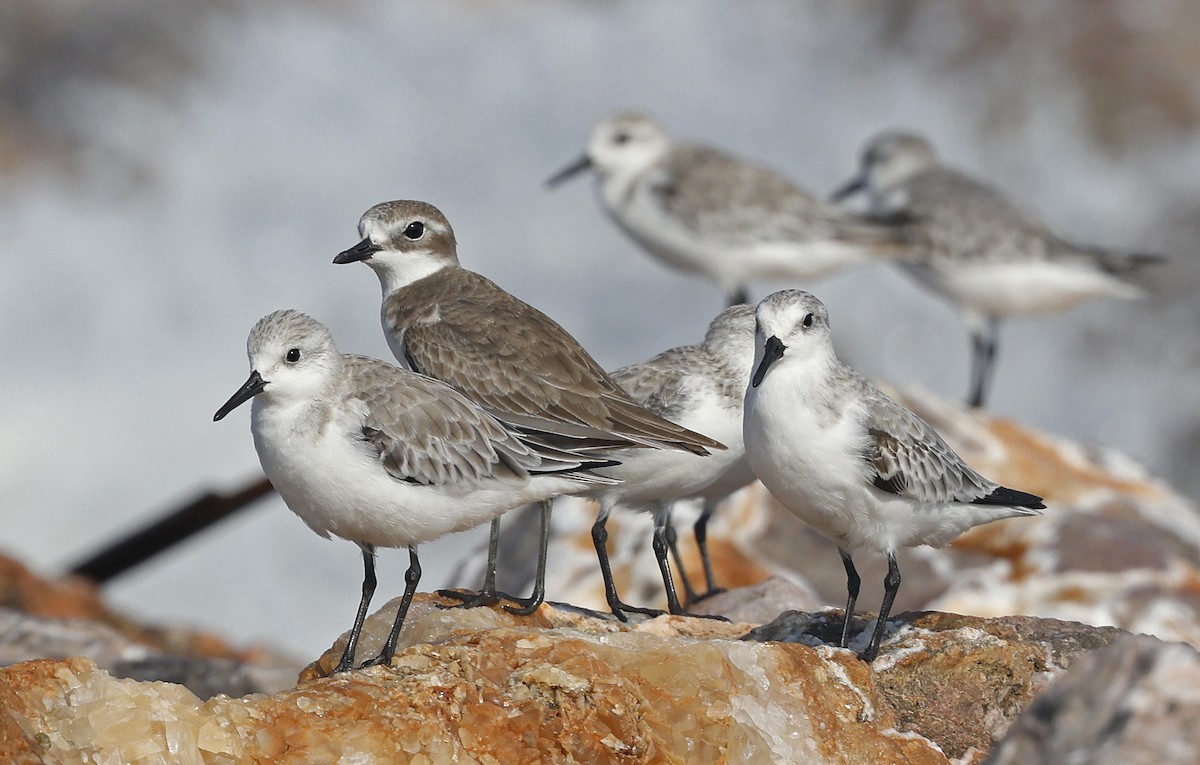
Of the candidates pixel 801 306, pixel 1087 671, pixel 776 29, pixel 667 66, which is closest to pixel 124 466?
pixel 667 66

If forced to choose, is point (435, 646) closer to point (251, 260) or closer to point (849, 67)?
point (251, 260)

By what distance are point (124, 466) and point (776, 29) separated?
36.2 ft

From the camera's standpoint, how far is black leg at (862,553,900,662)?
5.52 meters

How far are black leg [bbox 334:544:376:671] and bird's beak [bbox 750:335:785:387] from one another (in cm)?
155

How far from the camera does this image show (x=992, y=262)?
13.7 m

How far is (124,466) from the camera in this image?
58.0 ft

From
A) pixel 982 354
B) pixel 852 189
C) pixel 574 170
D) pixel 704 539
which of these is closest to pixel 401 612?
pixel 704 539

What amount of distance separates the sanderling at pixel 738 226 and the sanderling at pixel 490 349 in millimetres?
5740

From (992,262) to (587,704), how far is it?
385 inches

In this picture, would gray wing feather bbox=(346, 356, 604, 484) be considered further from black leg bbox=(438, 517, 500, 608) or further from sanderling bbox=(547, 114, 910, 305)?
sanderling bbox=(547, 114, 910, 305)

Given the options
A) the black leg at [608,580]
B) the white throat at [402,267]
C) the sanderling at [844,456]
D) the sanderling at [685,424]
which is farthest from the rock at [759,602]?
the white throat at [402,267]

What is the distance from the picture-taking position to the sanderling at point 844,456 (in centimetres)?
568

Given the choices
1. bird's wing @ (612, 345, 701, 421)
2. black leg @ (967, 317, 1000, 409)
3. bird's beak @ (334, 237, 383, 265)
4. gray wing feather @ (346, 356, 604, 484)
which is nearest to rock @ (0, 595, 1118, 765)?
gray wing feather @ (346, 356, 604, 484)

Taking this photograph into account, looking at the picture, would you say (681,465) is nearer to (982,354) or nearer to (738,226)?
(738,226)
